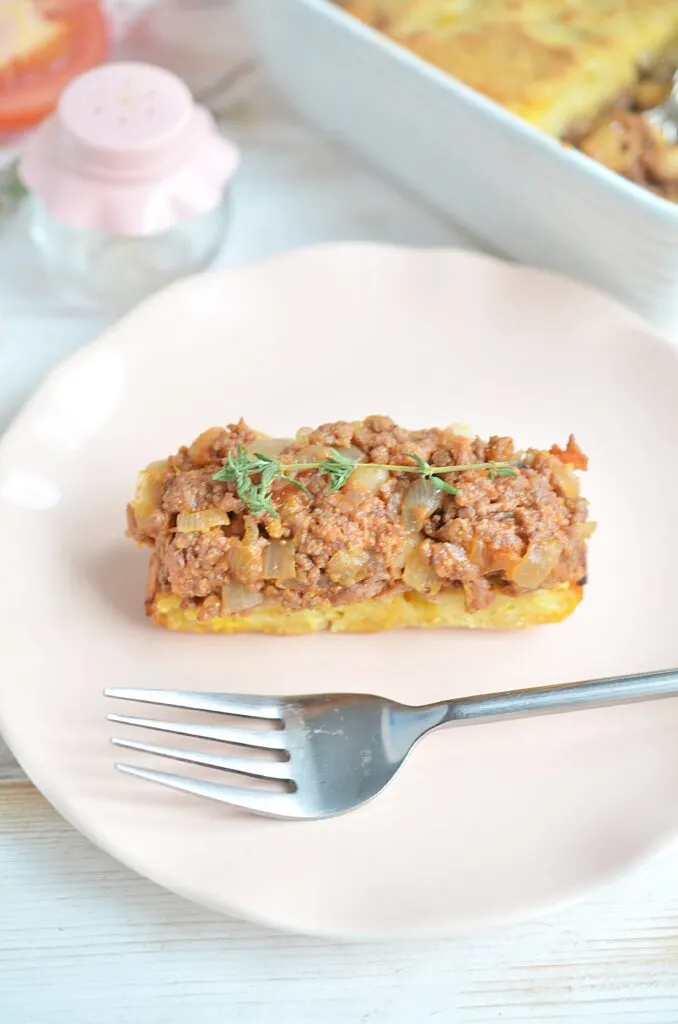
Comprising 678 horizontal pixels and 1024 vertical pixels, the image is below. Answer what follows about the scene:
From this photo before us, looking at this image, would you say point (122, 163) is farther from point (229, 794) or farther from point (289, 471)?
point (229, 794)

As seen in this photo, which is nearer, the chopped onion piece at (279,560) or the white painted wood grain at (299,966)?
the white painted wood grain at (299,966)

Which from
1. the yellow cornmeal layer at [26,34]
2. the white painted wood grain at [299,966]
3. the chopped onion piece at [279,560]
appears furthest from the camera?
the yellow cornmeal layer at [26,34]

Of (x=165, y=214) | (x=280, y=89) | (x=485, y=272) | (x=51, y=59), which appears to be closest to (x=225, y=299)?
(x=165, y=214)

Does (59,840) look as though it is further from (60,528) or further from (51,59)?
(51,59)

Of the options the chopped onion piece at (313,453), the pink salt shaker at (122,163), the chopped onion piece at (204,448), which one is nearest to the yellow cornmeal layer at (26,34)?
the pink salt shaker at (122,163)

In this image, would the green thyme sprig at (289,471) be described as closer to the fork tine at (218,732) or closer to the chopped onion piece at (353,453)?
the chopped onion piece at (353,453)

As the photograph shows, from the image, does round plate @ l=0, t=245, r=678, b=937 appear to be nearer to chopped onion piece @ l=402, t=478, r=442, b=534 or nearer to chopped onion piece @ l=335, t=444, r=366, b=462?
chopped onion piece @ l=402, t=478, r=442, b=534

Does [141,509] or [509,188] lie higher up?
[509,188]
